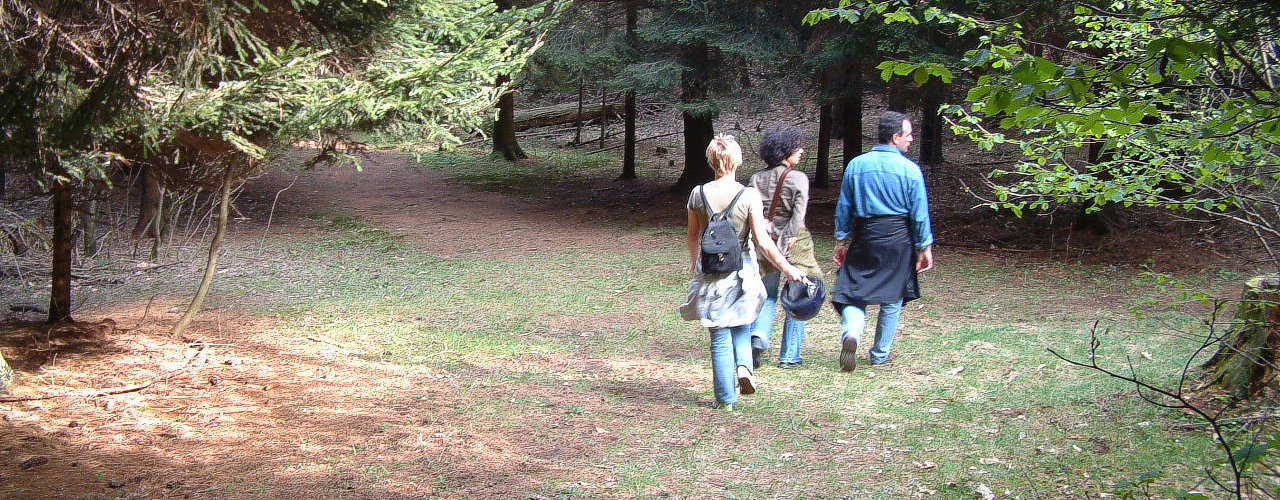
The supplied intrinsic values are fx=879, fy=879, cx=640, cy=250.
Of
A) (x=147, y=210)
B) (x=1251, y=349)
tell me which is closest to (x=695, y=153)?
(x=147, y=210)

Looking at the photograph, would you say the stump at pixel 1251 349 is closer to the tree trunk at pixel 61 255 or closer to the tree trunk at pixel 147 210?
the tree trunk at pixel 61 255

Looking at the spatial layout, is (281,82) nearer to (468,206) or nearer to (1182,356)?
(1182,356)

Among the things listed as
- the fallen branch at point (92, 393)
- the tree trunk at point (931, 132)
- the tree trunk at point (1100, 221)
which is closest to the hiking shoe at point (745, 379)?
the fallen branch at point (92, 393)

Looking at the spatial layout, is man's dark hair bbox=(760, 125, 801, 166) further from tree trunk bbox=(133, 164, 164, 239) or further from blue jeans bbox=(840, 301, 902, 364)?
tree trunk bbox=(133, 164, 164, 239)

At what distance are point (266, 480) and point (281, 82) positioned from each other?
2761 mm

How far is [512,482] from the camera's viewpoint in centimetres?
432

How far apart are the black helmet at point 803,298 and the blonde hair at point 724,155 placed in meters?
1.05

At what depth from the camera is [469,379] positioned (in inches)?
248

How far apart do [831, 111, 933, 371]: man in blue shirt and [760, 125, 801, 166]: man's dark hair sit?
0.43 m

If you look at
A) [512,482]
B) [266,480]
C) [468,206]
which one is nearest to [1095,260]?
[512,482]

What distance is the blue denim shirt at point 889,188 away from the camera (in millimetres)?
5734

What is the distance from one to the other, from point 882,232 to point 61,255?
6.63 m

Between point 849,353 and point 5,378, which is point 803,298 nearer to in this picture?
point 849,353

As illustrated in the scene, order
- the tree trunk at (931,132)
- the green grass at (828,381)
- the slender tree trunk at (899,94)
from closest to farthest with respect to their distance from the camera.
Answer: the green grass at (828,381), the slender tree trunk at (899,94), the tree trunk at (931,132)
